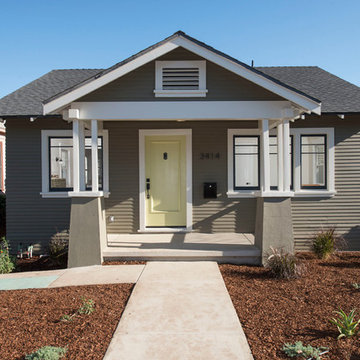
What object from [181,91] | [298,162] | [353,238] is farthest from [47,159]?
[353,238]

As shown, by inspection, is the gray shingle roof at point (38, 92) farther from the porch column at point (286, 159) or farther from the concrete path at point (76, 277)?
the porch column at point (286, 159)

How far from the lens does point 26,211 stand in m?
8.21

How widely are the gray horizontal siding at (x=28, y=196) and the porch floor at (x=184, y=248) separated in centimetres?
162

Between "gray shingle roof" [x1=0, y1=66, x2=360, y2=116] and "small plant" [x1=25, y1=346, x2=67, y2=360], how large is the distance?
5.92 meters

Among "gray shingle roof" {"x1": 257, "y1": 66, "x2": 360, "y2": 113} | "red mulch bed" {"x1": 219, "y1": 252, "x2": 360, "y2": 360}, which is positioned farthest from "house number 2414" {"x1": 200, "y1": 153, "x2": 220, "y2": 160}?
"red mulch bed" {"x1": 219, "y1": 252, "x2": 360, "y2": 360}

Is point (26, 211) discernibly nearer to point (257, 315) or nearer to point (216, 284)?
point (216, 284)

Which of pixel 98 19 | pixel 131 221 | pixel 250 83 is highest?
pixel 98 19

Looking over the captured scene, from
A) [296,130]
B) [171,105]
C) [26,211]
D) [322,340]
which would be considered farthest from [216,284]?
[26,211]

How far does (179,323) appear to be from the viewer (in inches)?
152

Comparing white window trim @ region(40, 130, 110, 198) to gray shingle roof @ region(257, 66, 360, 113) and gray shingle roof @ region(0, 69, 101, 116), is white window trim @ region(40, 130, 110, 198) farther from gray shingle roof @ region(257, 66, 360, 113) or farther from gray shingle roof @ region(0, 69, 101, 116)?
gray shingle roof @ region(257, 66, 360, 113)

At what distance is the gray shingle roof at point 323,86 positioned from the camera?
800 cm

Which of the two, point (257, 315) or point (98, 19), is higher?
point (98, 19)

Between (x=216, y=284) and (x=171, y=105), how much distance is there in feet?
10.7

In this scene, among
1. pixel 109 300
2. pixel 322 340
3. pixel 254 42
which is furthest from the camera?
pixel 254 42
